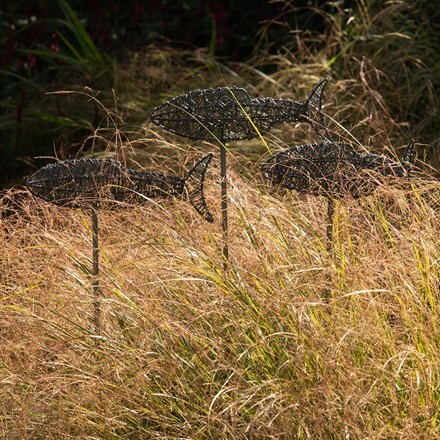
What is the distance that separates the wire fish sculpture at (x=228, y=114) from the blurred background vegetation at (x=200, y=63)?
1.58 m

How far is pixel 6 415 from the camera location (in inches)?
127

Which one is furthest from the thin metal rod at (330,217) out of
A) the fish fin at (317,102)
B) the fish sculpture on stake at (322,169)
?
the fish fin at (317,102)

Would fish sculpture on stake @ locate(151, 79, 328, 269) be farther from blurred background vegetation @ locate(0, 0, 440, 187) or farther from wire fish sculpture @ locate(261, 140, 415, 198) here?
blurred background vegetation @ locate(0, 0, 440, 187)

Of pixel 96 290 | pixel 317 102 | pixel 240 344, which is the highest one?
pixel 317 102

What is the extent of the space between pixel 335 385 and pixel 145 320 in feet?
2.04

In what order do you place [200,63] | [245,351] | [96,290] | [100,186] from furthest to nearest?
[200,63]
[100,186]
[96,290]
[245,351]

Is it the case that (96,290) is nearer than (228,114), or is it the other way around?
(96,290)

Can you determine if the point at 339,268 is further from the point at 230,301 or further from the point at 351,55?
the point at 351,55

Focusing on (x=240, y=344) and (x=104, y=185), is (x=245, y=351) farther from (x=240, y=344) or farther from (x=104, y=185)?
(x=104, y=185)

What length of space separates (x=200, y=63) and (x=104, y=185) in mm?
3963

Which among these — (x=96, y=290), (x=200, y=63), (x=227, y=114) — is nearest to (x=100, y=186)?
(x=96, y=290)

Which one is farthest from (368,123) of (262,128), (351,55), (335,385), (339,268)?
(335,385)

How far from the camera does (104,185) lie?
347 cm

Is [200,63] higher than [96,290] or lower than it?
lower
